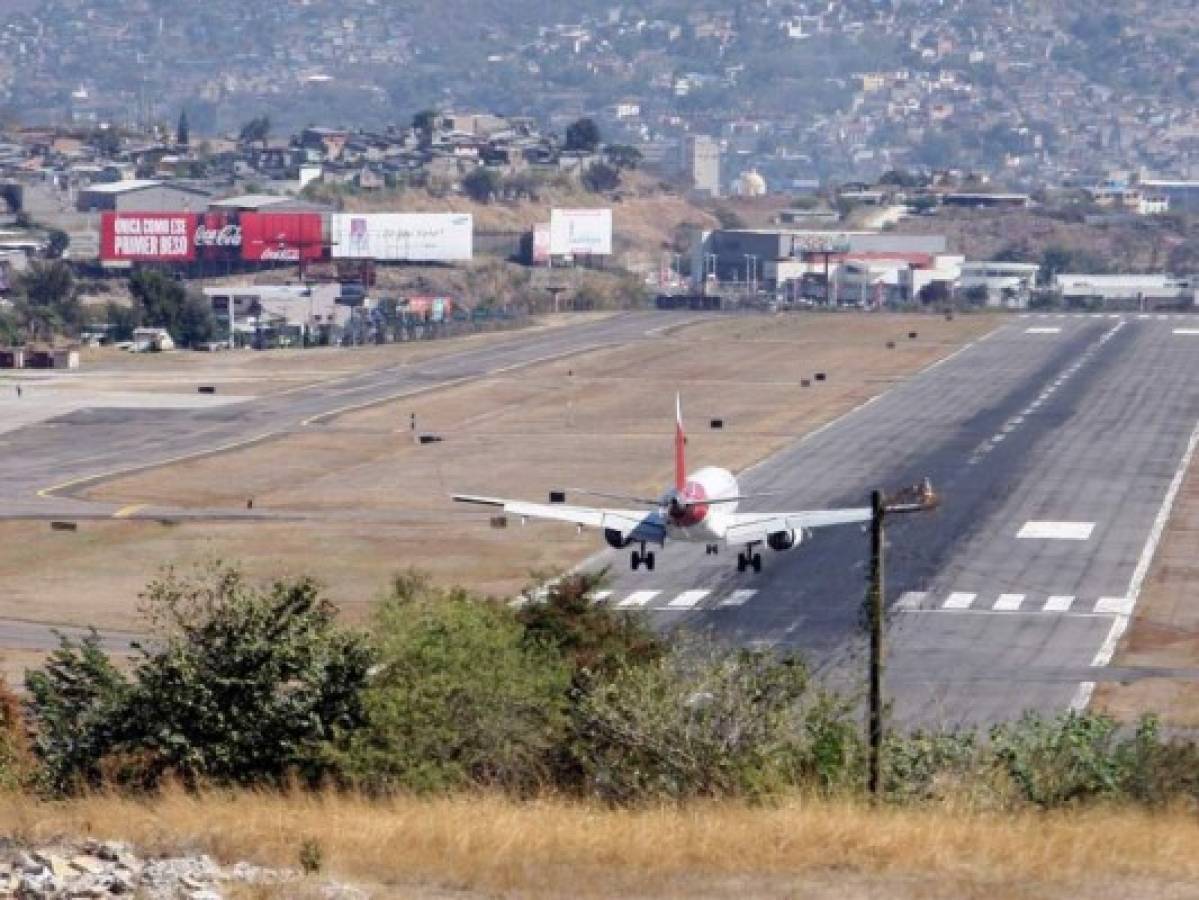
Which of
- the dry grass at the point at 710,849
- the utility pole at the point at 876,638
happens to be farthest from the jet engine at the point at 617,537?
the dry grass at the point at 710,849

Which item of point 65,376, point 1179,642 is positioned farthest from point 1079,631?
point 65,376

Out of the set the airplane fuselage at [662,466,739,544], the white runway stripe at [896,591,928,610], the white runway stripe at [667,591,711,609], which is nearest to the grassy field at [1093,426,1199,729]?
the white runway stripe at [896,591,928,610]

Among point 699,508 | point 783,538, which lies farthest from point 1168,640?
point 699,508

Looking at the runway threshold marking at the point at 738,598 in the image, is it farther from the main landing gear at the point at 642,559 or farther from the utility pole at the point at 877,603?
the utility pole at the point at 877,603

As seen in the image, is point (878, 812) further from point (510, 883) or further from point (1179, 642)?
point (1179, 642)

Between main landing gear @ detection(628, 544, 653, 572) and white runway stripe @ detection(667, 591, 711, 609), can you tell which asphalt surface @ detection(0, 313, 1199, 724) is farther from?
main landing gear @ detection(628, 544, 653, 572)
